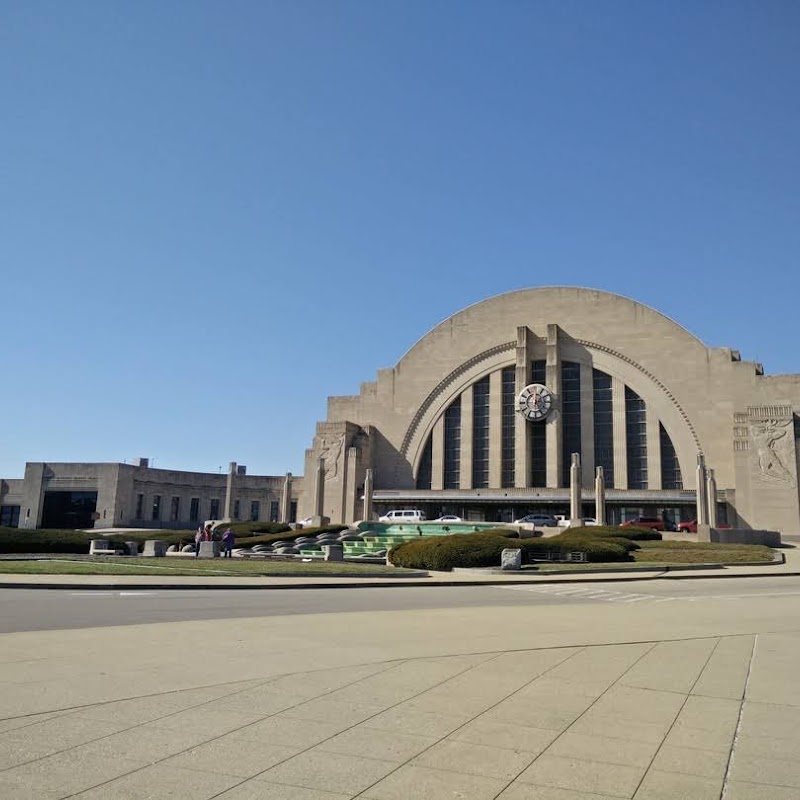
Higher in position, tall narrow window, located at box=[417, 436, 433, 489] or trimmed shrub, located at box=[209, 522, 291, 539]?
tall narrow window, located at box=[417, 436, 433, 489]

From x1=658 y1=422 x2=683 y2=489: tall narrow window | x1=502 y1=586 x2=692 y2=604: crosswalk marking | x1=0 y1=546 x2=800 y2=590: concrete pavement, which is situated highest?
x1=658 y1=422 x2=683 y2=489: tall narrow window

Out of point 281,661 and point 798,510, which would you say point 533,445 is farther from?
point 281,661

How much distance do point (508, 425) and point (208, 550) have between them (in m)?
34.1

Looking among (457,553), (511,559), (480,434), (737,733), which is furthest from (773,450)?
(737,733)

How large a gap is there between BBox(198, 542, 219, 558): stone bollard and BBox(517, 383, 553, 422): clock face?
3225 centimetres

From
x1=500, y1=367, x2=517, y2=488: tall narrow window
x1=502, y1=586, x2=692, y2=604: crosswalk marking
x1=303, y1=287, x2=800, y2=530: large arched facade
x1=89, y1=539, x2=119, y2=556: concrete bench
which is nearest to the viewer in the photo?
x1=502, y1=586, x2=692, y2=604: crosswalk marking

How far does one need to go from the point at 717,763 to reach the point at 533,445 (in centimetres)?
5890

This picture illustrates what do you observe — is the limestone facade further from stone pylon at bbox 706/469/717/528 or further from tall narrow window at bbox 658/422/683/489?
stone pylon at bbox 706/469/717/528

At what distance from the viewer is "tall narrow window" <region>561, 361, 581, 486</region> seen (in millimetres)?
62312

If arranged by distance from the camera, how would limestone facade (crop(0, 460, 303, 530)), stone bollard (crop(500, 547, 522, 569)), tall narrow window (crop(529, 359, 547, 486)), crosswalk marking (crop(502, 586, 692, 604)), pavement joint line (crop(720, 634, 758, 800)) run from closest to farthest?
1. pavement joint line (crop(720, 634, 758, 800))
2. crosswalk marking (crop(502, 586, 692, 604))
3. stone bollard (crop(500, 547, 522, 569))
4. tall narrow window (crop(529, 359, 547, 486))
5. limestone facade (crop(0, 460, 303, 530))

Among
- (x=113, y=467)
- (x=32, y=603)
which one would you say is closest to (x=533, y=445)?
(x=113, y=467)

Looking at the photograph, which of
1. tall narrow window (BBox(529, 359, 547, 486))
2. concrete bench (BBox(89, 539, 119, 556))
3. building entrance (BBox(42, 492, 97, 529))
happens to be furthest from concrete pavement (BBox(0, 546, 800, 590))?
building entrance (BBox(42, 492, 97, 529))

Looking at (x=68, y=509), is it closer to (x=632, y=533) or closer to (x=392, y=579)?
(x=632, y=533)

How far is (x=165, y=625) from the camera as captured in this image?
→ 11.1 m
